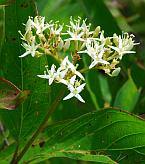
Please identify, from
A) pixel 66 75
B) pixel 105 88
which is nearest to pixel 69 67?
pixel 66 75

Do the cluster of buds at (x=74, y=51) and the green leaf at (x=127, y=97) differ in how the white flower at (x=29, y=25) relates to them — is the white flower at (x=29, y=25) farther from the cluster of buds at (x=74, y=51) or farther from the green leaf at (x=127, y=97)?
the green leaf at (x=127, y=97)

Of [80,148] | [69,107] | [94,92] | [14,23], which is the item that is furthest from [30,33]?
[94,92]

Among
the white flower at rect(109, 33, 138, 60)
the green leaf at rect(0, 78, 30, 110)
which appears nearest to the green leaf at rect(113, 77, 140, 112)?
the white flower at rect(109, 33, 138, 60)

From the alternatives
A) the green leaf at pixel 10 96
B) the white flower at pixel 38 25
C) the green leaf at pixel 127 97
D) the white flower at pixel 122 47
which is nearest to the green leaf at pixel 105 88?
the green leaf at pixel 127 97

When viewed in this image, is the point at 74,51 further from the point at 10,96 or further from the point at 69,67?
the point at 10,96

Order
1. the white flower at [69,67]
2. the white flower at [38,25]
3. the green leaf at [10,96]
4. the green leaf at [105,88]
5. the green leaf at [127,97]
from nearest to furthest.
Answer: the green leaf at [10,96] < the white flower at [69,67] < the white flower at [38,25] < the green leaf at [127,97] < the green leaf at [105,88]

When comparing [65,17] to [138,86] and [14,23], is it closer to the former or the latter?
[138,86]

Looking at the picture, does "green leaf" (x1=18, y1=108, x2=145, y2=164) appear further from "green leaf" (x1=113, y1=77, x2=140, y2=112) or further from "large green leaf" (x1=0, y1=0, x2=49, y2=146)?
"green leaf" (x1=113, y1=77, x2=140, y2=112)
